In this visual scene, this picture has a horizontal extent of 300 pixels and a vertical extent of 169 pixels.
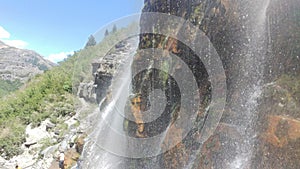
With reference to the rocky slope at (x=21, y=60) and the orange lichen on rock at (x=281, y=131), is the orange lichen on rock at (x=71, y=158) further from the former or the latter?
the rocky slope at (x=21, y=60)

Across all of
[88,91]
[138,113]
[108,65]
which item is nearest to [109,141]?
[138,113]

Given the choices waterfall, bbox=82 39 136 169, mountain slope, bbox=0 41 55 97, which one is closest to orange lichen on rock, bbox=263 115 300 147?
waterfall, bbox=82 39 136 169

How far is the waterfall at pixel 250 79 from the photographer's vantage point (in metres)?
3.55

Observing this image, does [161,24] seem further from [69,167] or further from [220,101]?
[69,167]

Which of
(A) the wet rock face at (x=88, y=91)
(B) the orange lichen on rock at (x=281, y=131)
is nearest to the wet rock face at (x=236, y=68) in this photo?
(B) the orange lichen on rock at (x=281, y=131)

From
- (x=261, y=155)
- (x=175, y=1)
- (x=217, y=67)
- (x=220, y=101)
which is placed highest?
(x=175, y=1)

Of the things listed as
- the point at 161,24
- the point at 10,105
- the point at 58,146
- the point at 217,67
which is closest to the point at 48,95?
the point at 10,105

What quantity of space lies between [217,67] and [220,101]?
1.55 feet

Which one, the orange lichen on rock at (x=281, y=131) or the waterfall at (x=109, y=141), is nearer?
the orange lichen on rock at (x=281, y=131)

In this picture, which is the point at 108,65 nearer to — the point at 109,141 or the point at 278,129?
the point at 109,141

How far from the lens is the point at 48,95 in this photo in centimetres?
1451

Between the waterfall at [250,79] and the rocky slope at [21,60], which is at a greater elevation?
the waterfall at [250,79]

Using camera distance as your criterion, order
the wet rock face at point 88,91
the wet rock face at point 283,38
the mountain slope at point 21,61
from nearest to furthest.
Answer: the wet rock face at point 283,38 < the wet rock face at point 88,91 < the mountain slope at point 21,61

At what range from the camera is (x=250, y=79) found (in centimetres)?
373
